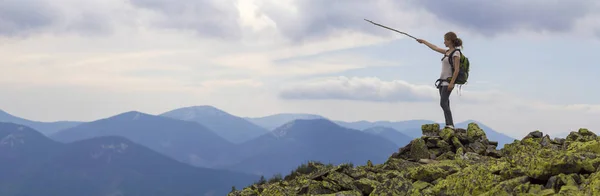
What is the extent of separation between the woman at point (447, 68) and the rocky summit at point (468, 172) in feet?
3.98

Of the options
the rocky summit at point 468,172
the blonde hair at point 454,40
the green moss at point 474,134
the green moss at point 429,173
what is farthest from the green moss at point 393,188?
the green moss at point 474,134

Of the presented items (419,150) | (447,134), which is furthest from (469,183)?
(447,134)

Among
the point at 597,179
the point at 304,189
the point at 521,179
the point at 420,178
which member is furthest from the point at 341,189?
the point at 597,179

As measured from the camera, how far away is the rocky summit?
11.4 meters

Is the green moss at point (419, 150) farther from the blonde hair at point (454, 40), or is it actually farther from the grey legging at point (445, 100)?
the blonde hair at point (454, 40)

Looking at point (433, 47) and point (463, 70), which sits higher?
point (433, 47)

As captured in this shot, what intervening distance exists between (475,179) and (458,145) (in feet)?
23.3

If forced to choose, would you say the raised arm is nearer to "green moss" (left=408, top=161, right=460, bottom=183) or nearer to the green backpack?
the green backpack

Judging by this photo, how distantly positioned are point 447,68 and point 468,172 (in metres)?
6.47

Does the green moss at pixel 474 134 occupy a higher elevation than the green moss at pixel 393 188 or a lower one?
higher

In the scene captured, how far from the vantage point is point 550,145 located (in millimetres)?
18328

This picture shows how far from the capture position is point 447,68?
18672 millimetres

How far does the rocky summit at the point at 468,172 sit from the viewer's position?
37.4 ft

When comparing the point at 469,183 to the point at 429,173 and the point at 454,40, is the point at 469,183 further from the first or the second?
the point at 454,40
